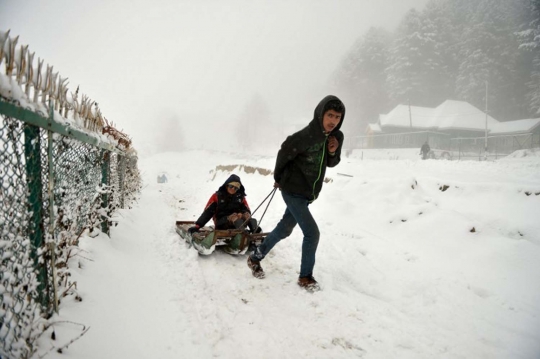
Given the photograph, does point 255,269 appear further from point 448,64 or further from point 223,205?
point 448,64

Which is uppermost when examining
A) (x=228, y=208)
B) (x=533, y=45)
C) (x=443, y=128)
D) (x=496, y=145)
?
(x=533, y=45)

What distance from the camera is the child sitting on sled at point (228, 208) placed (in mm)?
4797

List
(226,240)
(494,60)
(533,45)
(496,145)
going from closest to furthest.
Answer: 1. (226,240)
2. (533,45)
3. (496,145)
4. (494,60)

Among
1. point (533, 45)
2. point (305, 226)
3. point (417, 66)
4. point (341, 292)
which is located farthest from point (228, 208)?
point (417, 66)

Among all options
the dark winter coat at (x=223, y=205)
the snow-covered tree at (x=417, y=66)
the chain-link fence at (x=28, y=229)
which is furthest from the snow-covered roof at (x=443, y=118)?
the chain-link fence at (x=28, y=229)

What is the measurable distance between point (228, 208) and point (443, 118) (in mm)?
40125

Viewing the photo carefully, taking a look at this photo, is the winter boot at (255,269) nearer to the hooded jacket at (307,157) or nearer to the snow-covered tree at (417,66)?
the hooded jacket at (307,157)

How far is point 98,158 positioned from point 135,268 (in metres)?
1.75

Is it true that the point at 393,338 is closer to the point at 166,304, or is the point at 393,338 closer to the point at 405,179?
the point at 166,304

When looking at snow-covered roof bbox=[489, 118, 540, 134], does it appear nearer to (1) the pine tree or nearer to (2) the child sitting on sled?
(1) the pine tree

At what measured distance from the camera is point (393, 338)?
2.54m

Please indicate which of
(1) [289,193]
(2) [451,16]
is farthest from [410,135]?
(1) [289,193]

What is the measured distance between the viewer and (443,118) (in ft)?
118

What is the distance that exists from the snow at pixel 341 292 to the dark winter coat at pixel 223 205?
0.66 m
